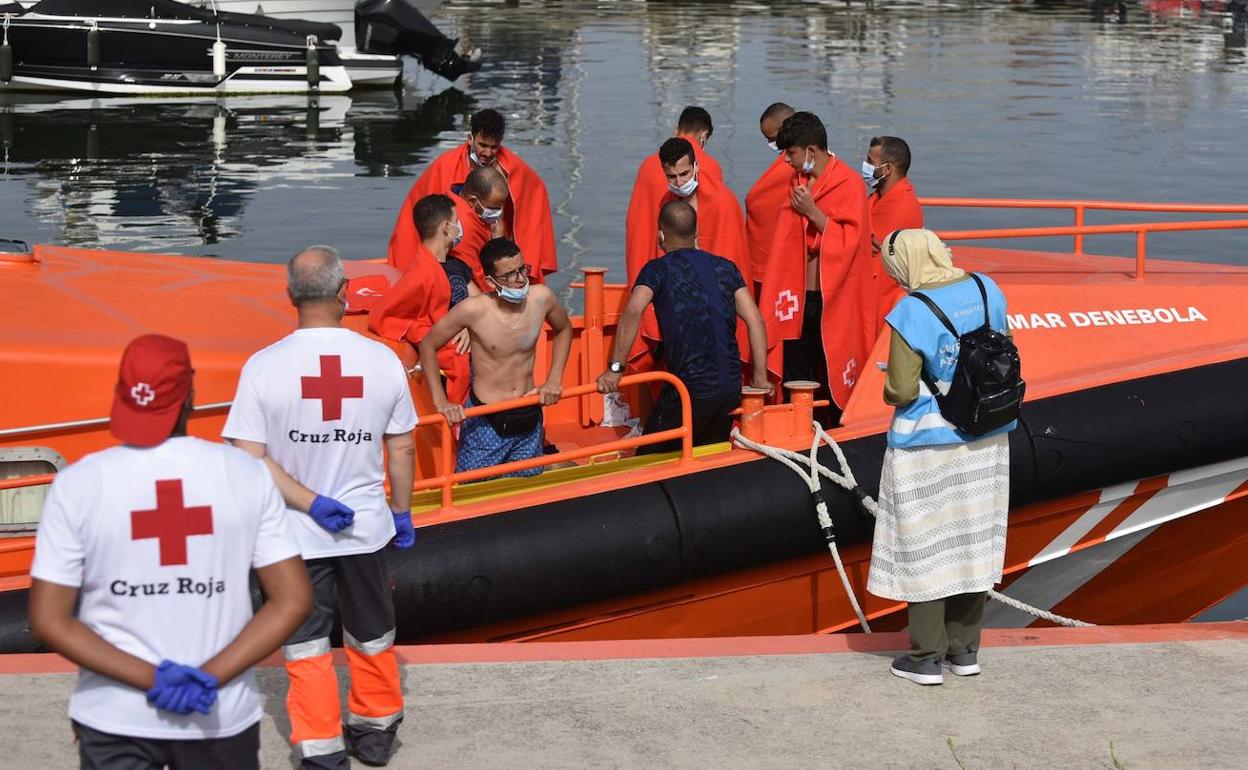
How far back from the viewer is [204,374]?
5.63 meters

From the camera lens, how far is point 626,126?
2798 cm

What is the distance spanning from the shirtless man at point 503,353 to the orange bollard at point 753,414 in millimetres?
691

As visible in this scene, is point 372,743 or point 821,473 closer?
point 372,743

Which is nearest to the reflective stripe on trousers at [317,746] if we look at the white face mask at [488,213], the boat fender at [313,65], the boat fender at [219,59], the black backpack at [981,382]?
the black backpack at [981,382]

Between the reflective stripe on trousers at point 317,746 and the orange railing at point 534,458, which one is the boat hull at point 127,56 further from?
the reflective stripe on trousers at point 317,746

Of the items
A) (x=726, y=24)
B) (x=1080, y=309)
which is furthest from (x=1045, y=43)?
(x=1080, y=309)

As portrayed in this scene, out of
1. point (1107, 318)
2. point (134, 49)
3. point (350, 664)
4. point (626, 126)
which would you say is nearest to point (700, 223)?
point (1107, 318)

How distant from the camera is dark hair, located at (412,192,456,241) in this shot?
6023 millimetres

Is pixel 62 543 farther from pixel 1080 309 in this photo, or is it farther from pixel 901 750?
pixel 1080 309

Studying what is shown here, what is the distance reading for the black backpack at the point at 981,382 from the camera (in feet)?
14.6

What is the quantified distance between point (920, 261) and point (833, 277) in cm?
197

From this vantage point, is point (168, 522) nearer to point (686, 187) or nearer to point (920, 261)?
point (920, 261)

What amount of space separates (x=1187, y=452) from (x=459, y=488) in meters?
2.91

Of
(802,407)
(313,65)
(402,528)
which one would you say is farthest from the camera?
(313,65)
